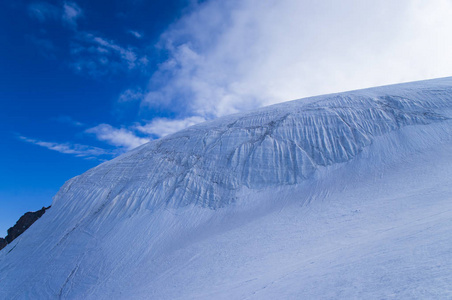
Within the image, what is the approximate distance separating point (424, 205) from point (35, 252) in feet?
58.9

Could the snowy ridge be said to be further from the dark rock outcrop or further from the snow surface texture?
the dark rock outcrop

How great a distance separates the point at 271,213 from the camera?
11.0 metres

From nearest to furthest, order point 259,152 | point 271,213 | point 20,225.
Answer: point 271,213
point 259,152
point 20,225

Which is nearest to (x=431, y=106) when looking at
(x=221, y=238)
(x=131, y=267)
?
(x=221, y=238)

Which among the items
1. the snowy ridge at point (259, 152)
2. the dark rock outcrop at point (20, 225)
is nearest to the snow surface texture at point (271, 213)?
the snowy ridge at point (259, 152)

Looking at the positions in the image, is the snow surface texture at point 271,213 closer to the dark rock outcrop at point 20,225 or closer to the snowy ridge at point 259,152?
the snowy ridge at point 259,152

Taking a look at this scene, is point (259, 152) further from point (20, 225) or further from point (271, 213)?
point (20, 225)

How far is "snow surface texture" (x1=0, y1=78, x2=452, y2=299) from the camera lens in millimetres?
5008

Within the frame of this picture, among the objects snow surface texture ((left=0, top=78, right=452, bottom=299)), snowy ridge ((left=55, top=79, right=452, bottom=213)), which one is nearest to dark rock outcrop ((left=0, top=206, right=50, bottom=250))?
snow surface texture ((left=0, top=78, right=452, bottom=299))

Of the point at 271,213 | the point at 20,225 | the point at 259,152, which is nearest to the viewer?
the point at 271,213

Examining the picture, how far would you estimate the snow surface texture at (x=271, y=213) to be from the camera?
5008 millimetres

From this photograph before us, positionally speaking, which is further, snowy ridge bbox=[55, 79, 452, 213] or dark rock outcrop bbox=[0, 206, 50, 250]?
dark rock outcrop bbox=[0, 206, 50, 250]

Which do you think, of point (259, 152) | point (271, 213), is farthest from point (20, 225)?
point (271, 213)

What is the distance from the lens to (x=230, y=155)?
48.3 feet
